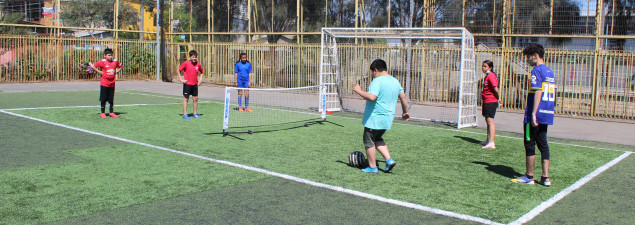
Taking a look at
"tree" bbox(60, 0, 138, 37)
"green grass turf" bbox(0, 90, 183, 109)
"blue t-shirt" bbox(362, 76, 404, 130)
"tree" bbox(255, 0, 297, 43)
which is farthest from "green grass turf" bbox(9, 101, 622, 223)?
"tree" bbox(60, 0, 138, 37)

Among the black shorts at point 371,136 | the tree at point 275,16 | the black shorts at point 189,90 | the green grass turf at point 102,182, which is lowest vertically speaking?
the green grass turf at point 102,182

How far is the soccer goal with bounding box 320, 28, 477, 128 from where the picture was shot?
46.2ft

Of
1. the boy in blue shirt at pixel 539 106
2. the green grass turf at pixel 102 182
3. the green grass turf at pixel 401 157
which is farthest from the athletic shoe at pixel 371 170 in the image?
the boy in blue shirt at pixel 539 106

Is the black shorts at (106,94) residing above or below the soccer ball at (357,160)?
above

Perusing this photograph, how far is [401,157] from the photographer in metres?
9.43

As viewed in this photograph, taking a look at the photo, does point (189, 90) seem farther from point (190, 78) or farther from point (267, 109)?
point (267, 109)

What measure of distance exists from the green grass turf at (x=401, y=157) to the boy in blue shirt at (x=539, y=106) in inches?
20.8

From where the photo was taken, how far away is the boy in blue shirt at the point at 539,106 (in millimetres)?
7227

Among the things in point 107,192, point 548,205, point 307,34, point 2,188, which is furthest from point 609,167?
point 307,34

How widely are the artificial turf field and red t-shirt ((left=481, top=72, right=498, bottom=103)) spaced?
0.99 meters

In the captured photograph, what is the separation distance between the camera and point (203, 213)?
594 centimetres

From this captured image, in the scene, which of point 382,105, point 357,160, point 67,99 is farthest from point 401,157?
point 67,99

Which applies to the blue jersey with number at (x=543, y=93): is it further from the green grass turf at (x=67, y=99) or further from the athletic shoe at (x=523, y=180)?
the green grass turf at (x=67, y=99)

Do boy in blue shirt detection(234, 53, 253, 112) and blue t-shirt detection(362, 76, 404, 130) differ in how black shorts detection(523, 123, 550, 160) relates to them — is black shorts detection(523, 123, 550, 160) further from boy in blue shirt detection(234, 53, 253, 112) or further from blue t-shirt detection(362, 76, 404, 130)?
boy in blue shirt detection(234, 53, 253, 112)
